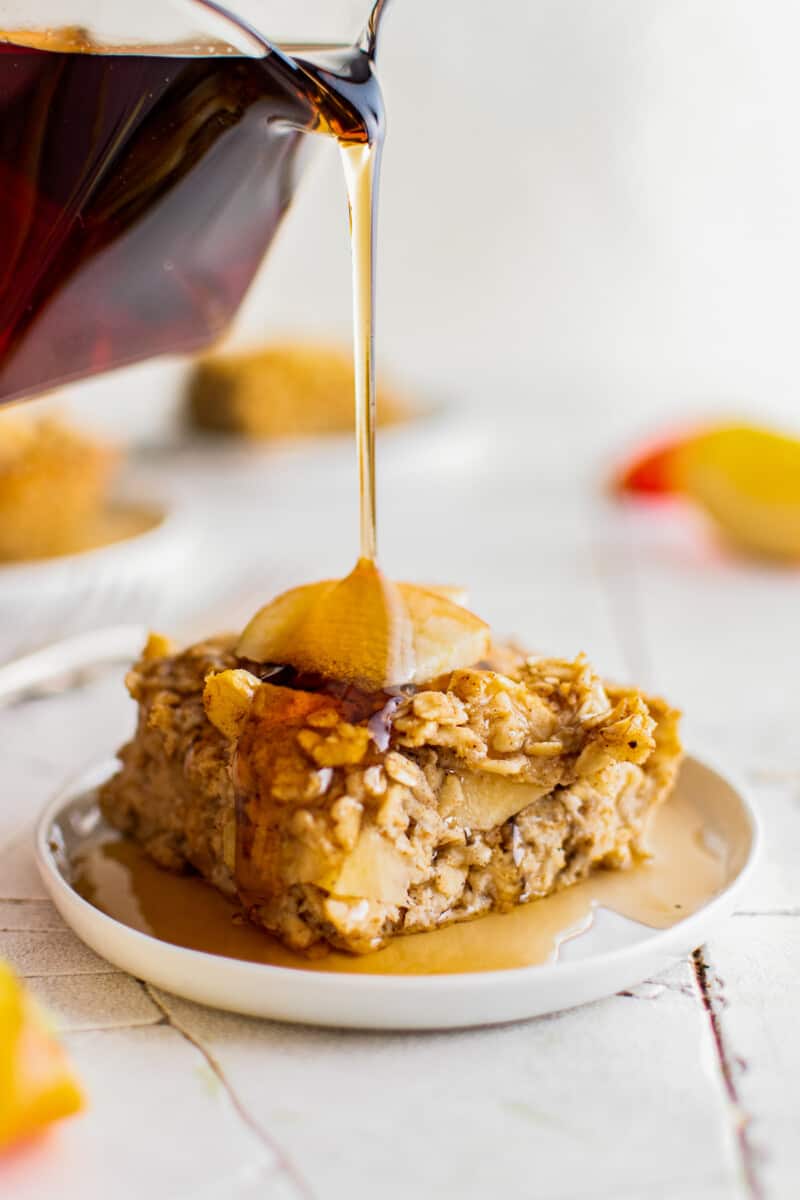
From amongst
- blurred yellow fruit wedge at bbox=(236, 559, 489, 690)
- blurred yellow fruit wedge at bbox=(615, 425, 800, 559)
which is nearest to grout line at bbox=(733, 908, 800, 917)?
blurred yellow fruit wedge at bbox=(236, 559, 489, 690)

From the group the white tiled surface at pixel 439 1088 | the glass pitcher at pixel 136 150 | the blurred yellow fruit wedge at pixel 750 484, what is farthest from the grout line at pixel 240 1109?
the blurred yellow fruit wedge at pixel 750 484

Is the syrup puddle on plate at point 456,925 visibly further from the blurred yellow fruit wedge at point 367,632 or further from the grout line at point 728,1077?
the blurred yellow fruit wedge at point 367,632

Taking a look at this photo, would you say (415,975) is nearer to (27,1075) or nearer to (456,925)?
(456,925)

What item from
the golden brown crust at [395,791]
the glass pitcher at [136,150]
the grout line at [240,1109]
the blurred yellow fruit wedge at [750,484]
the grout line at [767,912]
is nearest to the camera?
the grout line at [240,1109]

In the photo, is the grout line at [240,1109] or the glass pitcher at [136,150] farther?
the glass pitcher at [136,150]

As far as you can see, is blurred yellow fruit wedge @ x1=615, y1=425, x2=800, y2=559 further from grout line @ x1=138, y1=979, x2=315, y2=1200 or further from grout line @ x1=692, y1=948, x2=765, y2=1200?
grout line @ x1=138, y1=979, x2=315, y2=1200

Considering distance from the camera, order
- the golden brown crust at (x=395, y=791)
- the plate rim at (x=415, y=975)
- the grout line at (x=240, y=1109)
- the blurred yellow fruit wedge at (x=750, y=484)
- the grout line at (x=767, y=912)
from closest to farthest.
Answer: the grout line at (x=240, y=1109) < the plate rim at (x=415, y=975) < the golden brown crust at (x=395, y=791) < the grout line at (x=767, y=912) < the blurred yellow fruit wedge at (x=750, y=484)

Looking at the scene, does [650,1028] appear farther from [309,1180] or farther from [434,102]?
[434,102]
